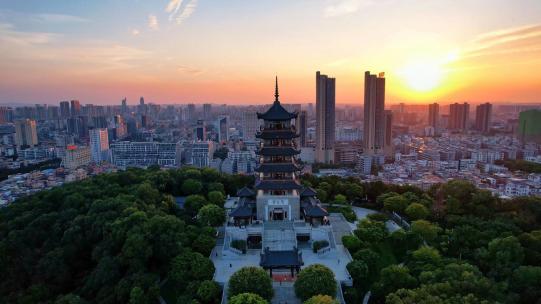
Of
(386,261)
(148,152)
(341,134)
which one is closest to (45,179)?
(148,152)

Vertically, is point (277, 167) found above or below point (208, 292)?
above

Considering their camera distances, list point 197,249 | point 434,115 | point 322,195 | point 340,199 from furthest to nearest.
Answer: point 434,115
point 322,195
point 340,199
point 197,249

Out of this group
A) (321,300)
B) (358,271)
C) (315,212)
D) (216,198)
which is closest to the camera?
(321,300)

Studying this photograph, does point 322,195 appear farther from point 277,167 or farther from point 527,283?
point 527,283

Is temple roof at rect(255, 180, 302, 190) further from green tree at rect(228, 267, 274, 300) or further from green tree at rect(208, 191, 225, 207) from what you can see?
green tree at rect(228, 267, 274, 300)

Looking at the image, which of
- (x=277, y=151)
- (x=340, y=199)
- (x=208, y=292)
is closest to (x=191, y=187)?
(x=277, y=151)

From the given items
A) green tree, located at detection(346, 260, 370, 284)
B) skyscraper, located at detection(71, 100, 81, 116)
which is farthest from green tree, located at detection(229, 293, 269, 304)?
skyscraper, located at detection(71, 100, 81, 116)

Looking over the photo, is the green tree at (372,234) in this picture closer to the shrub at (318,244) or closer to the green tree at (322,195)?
the shrub at (318,244)
